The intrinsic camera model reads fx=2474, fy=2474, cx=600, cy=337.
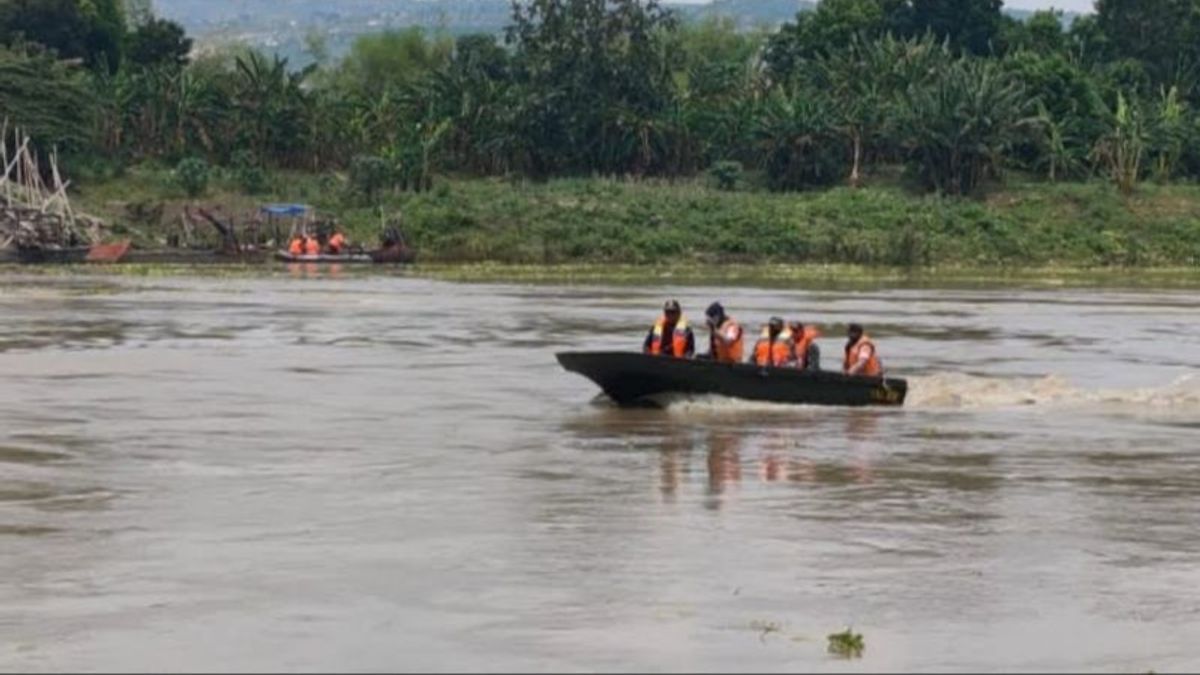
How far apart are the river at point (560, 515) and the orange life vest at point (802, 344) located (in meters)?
0.79

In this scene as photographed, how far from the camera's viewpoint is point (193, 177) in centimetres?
8000

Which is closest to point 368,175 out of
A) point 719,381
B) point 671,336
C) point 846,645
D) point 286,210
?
point 286,210

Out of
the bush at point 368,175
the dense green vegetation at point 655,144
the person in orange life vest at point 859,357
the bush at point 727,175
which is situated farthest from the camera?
the bush at point 727,175

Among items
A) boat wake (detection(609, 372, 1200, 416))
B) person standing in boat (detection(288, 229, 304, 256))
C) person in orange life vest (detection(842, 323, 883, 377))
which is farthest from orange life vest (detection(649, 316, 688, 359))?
person standing in boat (detection(288, 229, 304, 256))

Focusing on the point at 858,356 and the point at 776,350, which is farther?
the point at 858,356

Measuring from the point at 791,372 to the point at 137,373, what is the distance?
10.1 metres

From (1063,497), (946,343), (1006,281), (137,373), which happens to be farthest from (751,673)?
(1006,281)

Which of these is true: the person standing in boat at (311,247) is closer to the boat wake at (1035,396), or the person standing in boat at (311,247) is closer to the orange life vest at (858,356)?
the boat wake at (1035,396)

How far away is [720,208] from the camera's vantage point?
266 ft

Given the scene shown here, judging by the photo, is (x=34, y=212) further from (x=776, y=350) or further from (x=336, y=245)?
(x=776, y=350)

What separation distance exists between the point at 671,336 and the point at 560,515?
31.1 feet

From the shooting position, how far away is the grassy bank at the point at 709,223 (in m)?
78.8

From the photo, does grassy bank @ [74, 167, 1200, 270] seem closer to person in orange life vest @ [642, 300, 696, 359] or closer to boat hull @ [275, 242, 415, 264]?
boat hull @ [275, 242, 415, 264]

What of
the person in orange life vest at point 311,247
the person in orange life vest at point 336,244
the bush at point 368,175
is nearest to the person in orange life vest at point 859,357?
the person in orange life vest at point 311,247
